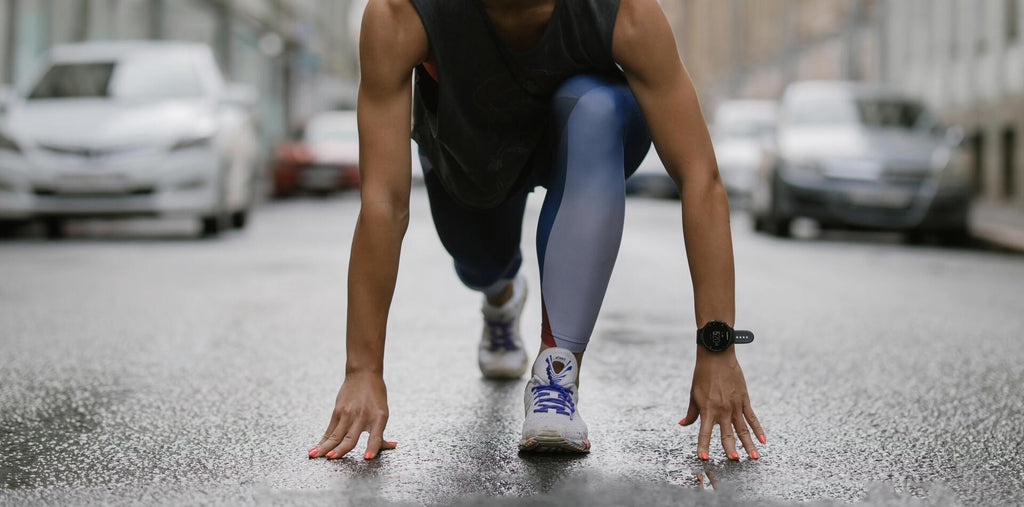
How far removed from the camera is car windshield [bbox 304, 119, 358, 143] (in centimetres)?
2377

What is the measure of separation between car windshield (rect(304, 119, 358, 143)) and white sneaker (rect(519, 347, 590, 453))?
2053 centimetres

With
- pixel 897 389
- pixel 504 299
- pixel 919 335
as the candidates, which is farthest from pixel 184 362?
pixel 919 335

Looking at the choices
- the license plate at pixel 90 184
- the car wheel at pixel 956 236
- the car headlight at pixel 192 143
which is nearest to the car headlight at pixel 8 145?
the license plate at pixel 90 184

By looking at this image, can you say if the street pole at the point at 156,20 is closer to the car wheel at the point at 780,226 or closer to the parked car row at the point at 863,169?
the parked car row at the point at 863,169

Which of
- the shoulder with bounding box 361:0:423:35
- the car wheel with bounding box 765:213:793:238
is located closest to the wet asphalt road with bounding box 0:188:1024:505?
the shoulder with bounding box 361:0:423:35

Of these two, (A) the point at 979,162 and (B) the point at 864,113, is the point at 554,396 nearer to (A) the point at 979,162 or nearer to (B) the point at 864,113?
(B) the point at 864,113

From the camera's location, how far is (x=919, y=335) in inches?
233

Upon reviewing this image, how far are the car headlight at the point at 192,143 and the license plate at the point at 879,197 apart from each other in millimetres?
5584

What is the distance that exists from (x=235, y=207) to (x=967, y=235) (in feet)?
21.8

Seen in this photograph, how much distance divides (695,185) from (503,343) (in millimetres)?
1442

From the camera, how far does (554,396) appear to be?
131 inches

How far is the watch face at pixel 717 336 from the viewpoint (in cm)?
315

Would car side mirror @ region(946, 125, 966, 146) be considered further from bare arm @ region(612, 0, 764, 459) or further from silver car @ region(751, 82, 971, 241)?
bare arm @ region(612, 0, 764, 459)

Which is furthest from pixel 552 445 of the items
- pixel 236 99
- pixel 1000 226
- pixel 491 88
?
pixel 1000 226
